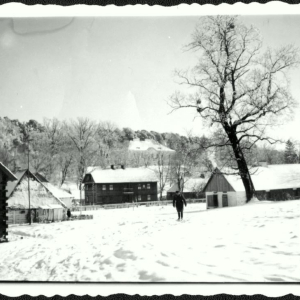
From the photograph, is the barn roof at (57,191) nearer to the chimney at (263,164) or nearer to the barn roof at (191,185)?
the barn roof at (191,185)

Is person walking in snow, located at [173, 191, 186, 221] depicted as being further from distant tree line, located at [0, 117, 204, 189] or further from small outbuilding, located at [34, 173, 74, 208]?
small outbuilding, located at [34, 173, 74, 208]

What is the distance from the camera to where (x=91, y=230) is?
4219 millimetres

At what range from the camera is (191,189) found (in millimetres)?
4258

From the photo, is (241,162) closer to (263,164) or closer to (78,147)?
(263,164)

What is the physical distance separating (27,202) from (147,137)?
5.69 ft

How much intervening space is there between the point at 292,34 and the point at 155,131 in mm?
1899

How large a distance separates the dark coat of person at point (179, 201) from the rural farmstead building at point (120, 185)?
0.24 meters

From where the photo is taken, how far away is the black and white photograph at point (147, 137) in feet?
13.4

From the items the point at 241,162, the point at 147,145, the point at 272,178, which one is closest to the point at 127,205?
the point at 147,145

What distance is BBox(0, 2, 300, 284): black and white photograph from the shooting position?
13.4 ft

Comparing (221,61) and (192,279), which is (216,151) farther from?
(192,279)

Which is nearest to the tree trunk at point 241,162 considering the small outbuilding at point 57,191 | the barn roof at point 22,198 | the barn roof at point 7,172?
the small outbuilding at point 57,191

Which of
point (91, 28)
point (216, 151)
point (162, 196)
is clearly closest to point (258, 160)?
point (216, 151)

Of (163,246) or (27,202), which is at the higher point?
(27,202)
